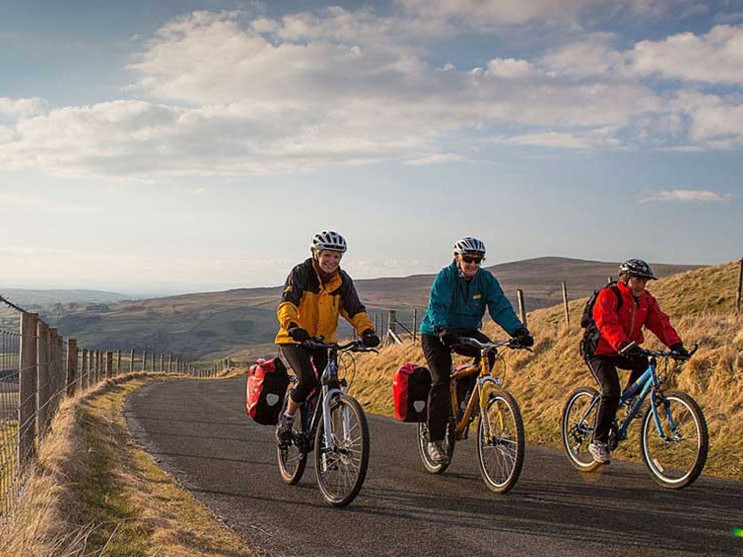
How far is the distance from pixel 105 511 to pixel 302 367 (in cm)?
222

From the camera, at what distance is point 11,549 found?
473cm

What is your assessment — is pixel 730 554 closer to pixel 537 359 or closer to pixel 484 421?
pixel 484 421

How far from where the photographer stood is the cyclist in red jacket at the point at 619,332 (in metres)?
8.36

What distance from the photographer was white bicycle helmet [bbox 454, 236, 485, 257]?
8367mm

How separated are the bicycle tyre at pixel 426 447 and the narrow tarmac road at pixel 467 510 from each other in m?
0.12

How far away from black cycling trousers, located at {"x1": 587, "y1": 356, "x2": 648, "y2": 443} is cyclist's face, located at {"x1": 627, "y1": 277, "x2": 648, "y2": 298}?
0.73m

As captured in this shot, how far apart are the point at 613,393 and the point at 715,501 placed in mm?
1529

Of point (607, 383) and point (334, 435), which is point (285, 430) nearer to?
point (334, 435)

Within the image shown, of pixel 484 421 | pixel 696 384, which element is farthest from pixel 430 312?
pixel 696 384

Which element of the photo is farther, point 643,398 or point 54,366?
point 54,366

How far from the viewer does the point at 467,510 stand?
7059mm

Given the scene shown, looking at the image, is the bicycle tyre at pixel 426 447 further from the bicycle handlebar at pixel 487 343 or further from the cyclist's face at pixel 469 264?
the cyclist's face at pixel 469 264

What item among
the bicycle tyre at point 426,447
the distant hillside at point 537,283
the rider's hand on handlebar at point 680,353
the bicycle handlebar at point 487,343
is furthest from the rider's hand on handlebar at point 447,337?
the distant hillside at point 537,283

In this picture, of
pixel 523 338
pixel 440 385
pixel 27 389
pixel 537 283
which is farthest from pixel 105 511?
pixel 537 283
